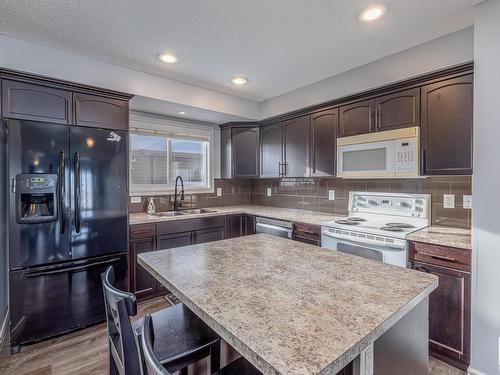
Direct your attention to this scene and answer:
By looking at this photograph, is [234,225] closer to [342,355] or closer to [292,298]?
[292,298]

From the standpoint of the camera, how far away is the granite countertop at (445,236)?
1.85 metres

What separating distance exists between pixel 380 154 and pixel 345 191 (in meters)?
0.80

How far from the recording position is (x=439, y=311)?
192cm

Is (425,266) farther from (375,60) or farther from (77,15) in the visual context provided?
(77,15)

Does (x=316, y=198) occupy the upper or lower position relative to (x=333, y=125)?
lower

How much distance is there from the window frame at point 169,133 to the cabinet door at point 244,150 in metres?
0.41

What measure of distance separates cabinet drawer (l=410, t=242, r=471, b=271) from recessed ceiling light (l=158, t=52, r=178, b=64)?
2.55 meters

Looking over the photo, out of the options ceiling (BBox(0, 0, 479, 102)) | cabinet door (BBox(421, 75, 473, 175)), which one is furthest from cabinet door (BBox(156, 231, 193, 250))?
cabinet door (BBox(421, 75, 473, 175))

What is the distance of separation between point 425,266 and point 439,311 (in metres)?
0.32

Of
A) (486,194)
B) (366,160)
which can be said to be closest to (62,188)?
(366,160)

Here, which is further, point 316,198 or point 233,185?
point 233,185

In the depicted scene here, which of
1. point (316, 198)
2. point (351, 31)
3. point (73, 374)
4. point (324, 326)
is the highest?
point (351, 31)

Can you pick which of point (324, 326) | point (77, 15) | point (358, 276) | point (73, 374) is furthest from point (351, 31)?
point (73, 374)

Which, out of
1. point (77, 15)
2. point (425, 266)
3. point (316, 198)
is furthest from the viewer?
point (316, 198)
